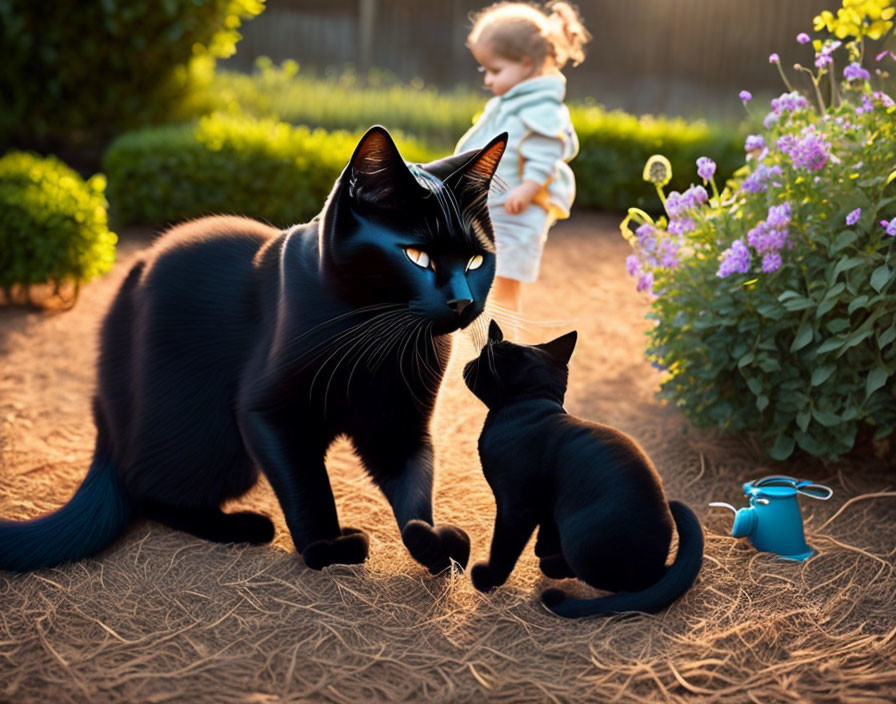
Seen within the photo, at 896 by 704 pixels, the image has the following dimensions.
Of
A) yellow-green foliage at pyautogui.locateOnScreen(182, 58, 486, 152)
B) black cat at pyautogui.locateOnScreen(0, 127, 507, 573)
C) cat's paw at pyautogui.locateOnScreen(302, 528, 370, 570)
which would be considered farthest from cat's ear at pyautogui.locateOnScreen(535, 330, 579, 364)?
yellow-green foliage at pyautogui.locateOnScreen(182, 58, 486, 152)

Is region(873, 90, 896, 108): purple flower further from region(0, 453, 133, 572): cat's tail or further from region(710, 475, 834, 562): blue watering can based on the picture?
region(0, 453, 133, 572): cat's tail

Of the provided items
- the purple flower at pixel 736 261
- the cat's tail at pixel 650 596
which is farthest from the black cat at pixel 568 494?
the purple flower at pixel 736 261

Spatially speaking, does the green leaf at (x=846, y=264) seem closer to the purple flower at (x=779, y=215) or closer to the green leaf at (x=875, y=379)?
the purple flower at (x=779, y=215)

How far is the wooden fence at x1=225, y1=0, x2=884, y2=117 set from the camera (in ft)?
32.8

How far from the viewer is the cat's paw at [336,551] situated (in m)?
2.39

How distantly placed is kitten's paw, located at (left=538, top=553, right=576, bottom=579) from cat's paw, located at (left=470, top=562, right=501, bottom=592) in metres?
0.15

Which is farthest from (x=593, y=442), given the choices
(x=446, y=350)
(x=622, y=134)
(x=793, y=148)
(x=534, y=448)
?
(x=622, y=134)

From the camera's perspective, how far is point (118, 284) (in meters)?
2.78

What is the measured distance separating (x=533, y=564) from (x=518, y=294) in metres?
1.91

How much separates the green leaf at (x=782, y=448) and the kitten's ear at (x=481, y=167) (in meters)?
1.53

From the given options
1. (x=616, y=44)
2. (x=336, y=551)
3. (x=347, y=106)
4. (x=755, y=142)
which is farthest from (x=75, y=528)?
(x=616, y=44)

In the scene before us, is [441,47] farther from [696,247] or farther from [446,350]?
[446,350]

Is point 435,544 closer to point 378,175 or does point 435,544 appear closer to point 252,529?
point 252,529

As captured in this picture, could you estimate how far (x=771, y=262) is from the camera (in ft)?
9.59
